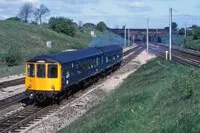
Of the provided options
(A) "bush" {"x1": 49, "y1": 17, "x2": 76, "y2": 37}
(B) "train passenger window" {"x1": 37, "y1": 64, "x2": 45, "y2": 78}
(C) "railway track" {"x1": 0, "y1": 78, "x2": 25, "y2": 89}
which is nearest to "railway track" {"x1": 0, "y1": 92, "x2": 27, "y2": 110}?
(B) "train passenger window" {"x1": 37, "y1": 64, "x2": 45, "y2": 78}

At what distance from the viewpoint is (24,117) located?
18.0 m

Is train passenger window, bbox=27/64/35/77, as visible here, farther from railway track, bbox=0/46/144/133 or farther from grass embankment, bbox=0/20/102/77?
grass embankment, bbox=0/20/102/77

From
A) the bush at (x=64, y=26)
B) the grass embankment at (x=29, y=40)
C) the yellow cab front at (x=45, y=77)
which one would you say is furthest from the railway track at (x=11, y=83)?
the bush at (x=64, y=26)

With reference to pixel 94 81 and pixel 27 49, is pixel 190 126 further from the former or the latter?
pixel 27 49

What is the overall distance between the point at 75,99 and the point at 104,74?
12691 millimetres

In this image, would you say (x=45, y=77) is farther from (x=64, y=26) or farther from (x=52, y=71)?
(x=64, y=26)

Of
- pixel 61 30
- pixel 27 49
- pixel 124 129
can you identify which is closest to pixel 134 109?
pixel 124 129

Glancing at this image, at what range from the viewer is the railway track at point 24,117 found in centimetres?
1598

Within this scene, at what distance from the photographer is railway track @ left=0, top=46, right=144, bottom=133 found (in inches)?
629

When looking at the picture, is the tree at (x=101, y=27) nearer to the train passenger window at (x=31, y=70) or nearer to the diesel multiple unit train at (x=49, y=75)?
the diesel multiple unit train at (x=49, y=75)

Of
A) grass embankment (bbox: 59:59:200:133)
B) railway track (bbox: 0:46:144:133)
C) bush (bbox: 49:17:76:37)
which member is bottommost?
railway track (bbox: 0:46:144:133)

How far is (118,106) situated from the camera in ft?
55.2

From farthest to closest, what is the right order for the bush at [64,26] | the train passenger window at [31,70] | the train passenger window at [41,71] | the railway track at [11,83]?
the bush at [64,26] → the railway track at [11,83] → the train passenger window at [31,70] → the train passenger window at [41,71]

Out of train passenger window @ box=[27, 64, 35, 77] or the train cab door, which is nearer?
the train cab door
